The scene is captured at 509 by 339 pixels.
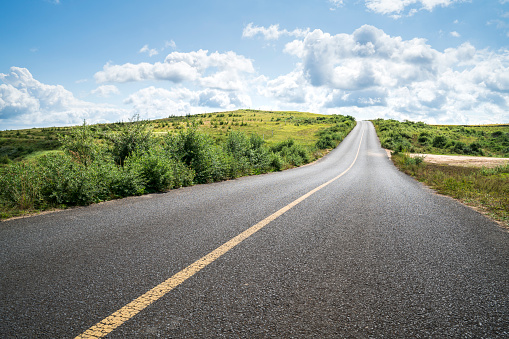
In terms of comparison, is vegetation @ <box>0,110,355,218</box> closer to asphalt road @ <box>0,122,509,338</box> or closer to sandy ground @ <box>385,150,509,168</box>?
asphalt road @ <box>0,122,509,338</box>

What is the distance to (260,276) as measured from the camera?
265 centimetres

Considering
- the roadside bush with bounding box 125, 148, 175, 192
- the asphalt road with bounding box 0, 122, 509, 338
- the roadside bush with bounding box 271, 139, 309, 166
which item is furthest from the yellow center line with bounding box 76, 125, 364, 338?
the roadside bush with bounding box 271, 139, 309, 166

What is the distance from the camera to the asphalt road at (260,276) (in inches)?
77.4

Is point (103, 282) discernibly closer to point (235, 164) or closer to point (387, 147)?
point (235, 164)

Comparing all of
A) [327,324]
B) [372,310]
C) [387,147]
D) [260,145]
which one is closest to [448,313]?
[372,310]

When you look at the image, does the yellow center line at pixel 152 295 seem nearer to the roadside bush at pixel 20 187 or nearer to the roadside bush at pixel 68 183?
the roadside bush at pixel 68 183

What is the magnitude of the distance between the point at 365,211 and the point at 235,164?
7.57 meters

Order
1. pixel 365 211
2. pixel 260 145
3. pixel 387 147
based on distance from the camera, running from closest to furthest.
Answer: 1. pixel 365 211
2. pixel 260 145
3. pixel 387 147

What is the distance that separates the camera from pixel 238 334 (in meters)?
1.85

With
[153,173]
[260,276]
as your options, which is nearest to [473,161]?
[153,173]

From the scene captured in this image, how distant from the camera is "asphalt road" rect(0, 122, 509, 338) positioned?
77.4 inches

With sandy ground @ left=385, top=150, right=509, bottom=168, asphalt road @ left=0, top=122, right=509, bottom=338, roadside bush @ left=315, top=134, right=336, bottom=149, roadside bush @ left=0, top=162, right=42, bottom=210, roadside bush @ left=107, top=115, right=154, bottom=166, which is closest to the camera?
asphalt road @ left=0, top=122, right=509, bottom=338

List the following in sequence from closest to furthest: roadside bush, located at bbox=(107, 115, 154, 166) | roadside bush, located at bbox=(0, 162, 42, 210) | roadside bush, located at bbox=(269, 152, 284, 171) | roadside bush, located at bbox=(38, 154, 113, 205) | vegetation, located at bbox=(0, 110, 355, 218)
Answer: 1. roadside bush, located at bbox=(0, 162, 42, 210)
2. vegetation, located at bbox=(0, 110, 355, 218)
3. roadside bush, located at bbox=(38, 154, 113, 205)
4. roadside bush, located at bbox=(107, 115, 154, 166)
5. roadside bush, located at bbox=(269, 152, 284, 171)

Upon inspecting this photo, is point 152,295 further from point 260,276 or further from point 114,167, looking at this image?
point 114,167
